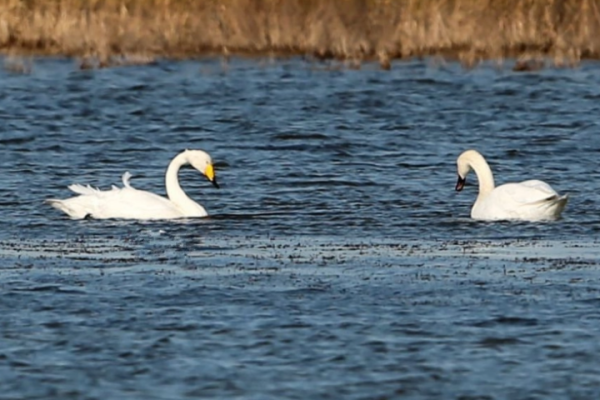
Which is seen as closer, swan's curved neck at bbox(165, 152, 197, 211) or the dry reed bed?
swan's curved neck at bbox(165, 152, 197, 211)

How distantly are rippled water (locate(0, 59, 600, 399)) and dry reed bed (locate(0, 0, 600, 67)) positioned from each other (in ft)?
8.65

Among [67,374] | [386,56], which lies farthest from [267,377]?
[386,56]

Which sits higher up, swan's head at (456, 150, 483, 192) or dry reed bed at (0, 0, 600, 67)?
dry reed bed at (0, 0, 600, 67)

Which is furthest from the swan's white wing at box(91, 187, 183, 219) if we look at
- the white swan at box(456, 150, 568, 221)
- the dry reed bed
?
the dry reed bed

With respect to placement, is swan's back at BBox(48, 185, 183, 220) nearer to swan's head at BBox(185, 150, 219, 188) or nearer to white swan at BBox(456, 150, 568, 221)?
swan's head at BBox(185, 150, 219, 188)

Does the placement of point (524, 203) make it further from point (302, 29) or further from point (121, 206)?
point (302, 29)

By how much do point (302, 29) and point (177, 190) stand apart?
11818 millimetres

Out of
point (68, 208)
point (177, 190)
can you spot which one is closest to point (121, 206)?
point (68, 208)

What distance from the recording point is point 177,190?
14.2 meters

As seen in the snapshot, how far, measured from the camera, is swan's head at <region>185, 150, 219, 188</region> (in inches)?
565

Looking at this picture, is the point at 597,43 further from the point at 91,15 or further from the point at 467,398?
the point at 467,398

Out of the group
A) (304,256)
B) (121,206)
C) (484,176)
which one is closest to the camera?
(304,256)

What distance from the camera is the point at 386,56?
84.2 ft

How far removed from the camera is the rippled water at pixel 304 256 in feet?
26.4
